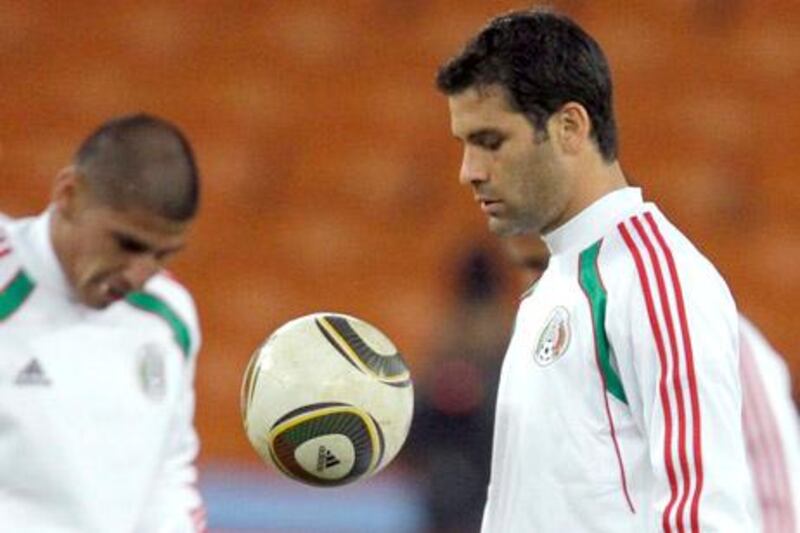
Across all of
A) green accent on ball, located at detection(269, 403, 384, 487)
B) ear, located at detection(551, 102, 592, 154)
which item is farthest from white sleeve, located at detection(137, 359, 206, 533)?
ear, located at detection(551, 102, 592, 154)

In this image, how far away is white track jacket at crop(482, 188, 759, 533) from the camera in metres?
2.97

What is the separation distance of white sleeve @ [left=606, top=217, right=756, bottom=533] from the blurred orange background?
5981 millimetres

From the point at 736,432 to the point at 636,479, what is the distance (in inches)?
7.7

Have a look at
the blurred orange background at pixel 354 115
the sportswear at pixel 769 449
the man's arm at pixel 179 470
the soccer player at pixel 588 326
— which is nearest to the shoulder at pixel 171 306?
the man's arm at pixel 179 470

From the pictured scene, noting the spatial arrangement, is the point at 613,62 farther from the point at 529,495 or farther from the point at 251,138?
the point at 529,495

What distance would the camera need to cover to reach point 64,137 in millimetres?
9234

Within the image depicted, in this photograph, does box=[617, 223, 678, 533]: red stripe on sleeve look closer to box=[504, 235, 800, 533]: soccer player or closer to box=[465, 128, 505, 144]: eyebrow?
box=[465, 128, 505, 144]: eyebrow

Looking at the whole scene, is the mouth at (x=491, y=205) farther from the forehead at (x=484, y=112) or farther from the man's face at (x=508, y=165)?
the forehead at (x=484, y=112)

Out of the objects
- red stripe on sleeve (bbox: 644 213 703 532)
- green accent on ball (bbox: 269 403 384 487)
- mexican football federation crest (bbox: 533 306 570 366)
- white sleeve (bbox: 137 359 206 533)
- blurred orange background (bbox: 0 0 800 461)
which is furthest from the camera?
blurred orange background (bbox: 0 0 800 461)

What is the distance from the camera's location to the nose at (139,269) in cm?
380

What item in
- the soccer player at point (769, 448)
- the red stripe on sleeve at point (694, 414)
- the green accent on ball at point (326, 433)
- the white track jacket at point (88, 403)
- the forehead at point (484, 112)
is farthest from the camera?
the soccer player at point (769, 448)

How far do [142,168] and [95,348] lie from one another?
1.32ft

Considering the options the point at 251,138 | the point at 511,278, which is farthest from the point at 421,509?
the point at 251,138

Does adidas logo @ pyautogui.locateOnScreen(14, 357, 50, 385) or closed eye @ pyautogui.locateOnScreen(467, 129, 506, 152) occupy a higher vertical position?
closed eye @ pyautogui.locateOnScreen(467, 129, 506, 152)
